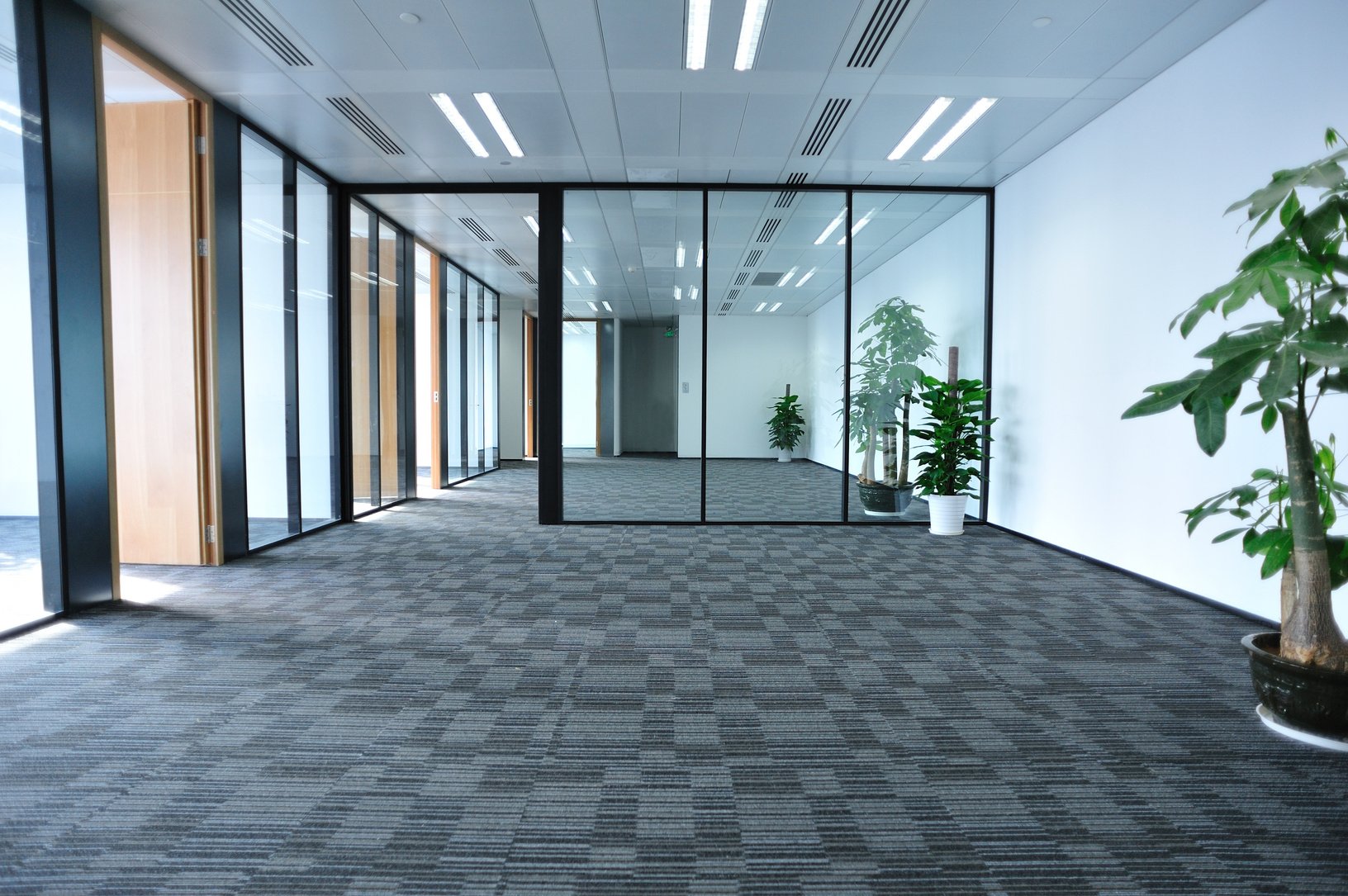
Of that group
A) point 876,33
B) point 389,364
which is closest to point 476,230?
point 389,364

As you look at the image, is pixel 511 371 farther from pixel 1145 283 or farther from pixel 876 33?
pixel 1145 283

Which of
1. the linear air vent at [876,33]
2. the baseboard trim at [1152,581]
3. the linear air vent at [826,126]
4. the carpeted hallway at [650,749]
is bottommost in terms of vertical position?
the carpeted hallway at [650,749]

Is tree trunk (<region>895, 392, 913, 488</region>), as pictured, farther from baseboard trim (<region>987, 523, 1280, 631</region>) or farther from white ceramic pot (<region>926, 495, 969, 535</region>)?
baseboard trim (<region>987, 523, 1280, 631</region>)

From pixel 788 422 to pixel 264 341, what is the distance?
13.6 ft

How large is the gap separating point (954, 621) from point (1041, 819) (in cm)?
172

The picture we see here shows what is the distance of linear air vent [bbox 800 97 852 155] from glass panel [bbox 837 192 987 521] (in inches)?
42.5

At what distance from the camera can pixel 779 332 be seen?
21.1ft

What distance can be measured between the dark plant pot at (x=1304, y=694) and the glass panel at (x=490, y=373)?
955 cm

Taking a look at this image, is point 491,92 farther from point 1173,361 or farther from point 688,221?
point 1173,361

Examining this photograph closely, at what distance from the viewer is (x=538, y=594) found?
3.94 meters

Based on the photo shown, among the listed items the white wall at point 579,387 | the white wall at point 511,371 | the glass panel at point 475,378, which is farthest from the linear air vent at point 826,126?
the white wall at point 511,371

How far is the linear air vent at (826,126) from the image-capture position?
453 centimetres

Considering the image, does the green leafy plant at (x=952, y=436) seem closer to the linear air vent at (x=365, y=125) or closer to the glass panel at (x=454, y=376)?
the linear air vent at (x=365, y=125)

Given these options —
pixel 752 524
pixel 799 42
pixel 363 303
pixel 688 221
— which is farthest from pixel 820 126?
pixel 363 303
